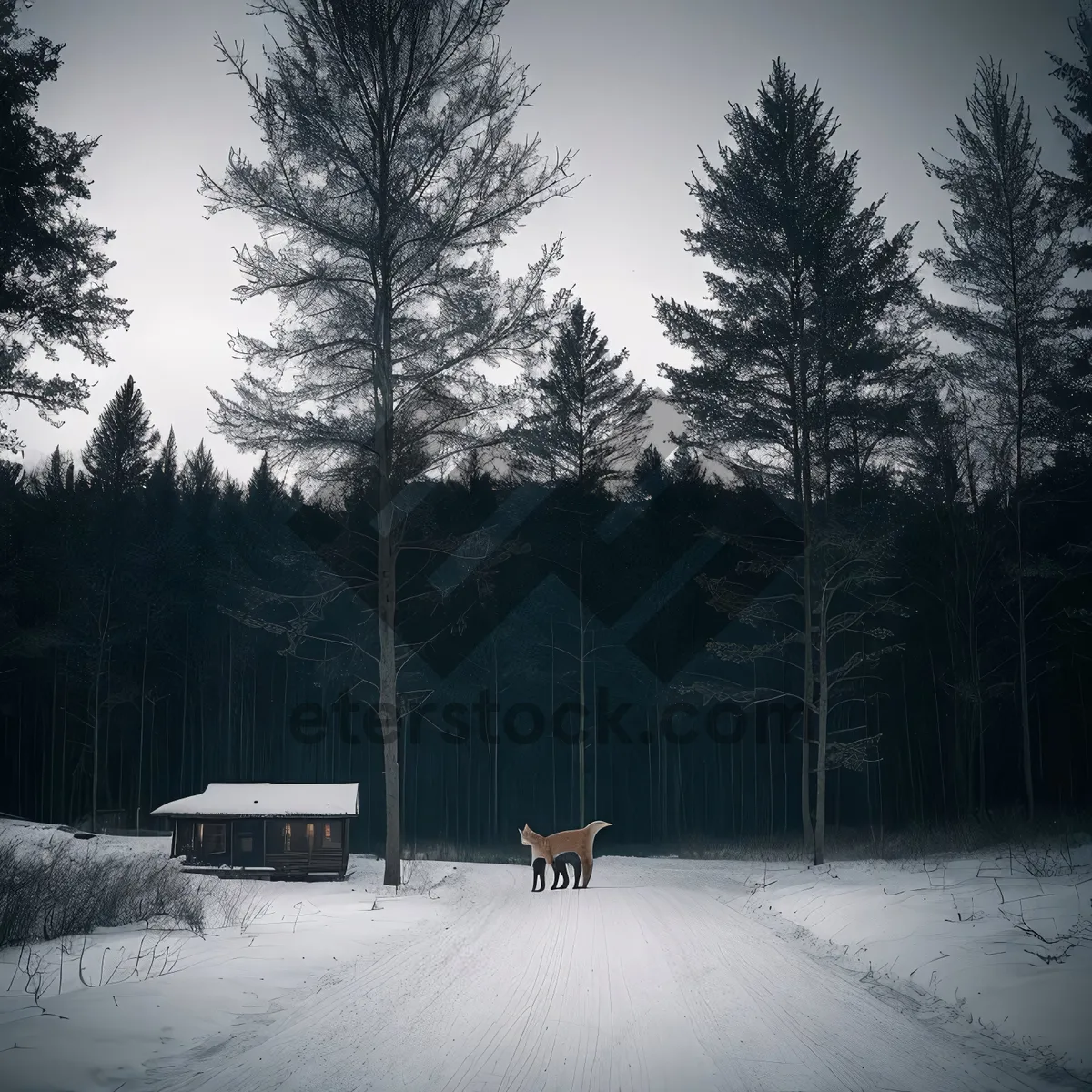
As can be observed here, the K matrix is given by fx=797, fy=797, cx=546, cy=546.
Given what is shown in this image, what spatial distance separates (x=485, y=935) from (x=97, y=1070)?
18.5 feet

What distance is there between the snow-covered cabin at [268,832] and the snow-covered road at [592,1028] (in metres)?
12.4

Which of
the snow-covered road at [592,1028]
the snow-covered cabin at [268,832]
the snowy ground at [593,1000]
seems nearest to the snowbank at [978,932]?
the snowy ground at [593,1000]

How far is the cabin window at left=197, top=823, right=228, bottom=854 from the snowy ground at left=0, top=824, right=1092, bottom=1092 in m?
12.1

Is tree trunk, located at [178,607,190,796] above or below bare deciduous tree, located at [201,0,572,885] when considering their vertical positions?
below

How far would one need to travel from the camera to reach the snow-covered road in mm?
4480

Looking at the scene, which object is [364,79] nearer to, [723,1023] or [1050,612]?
[723,1023]

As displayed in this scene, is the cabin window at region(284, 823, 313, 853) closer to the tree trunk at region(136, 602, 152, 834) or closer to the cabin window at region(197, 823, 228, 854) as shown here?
the cabin window at region(197, 823, 228, 854)

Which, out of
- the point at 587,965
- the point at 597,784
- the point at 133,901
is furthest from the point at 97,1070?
the point at 597,784

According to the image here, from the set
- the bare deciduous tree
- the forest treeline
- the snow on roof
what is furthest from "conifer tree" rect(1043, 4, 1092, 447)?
the snow on roof

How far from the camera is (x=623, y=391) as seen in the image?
26.1 meters

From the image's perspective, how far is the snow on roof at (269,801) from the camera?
2073cm

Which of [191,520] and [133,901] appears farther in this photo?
[191,520]

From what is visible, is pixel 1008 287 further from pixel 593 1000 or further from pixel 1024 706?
pixel 593 1000

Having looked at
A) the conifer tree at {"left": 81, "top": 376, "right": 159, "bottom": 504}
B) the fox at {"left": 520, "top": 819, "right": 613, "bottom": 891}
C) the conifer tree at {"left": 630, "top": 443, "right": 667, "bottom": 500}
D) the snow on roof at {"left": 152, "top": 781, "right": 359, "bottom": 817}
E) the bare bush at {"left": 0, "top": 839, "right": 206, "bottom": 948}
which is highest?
the conifer tree at {"left": 81, "top": 376, "right": 159, "bottom": 504}
